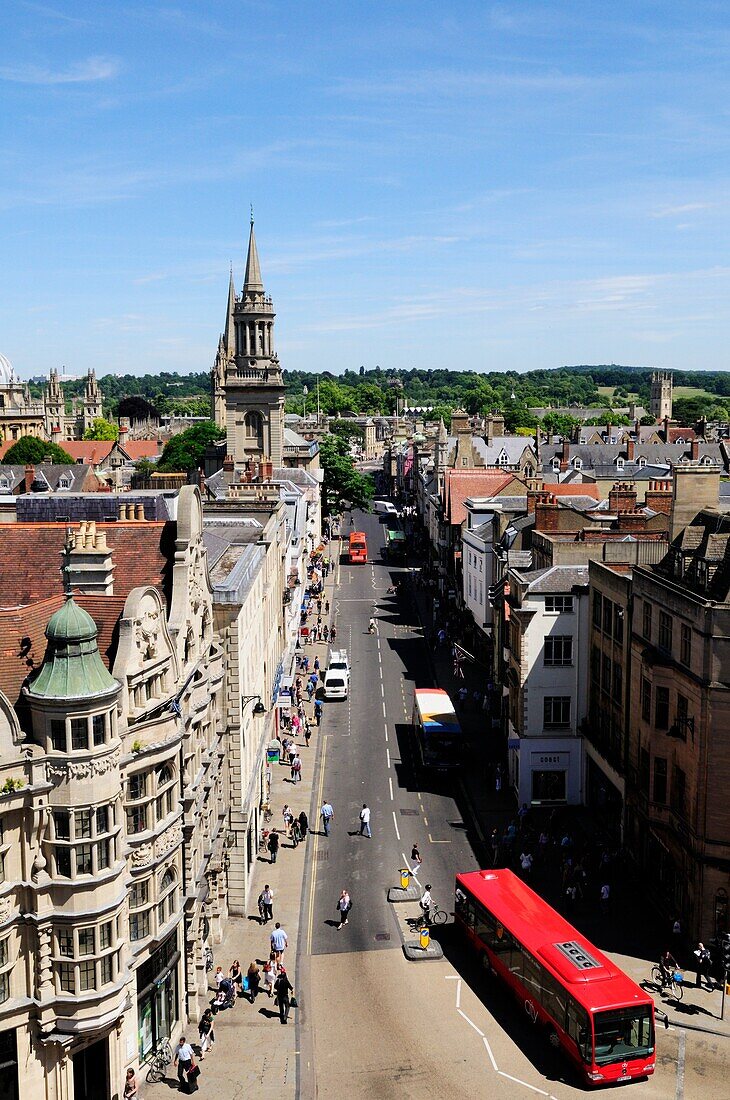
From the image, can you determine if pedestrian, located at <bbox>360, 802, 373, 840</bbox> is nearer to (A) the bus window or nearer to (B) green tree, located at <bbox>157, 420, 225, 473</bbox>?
(A) the bus window

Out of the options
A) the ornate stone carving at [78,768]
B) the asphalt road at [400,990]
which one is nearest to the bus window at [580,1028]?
the asphalt road at [400,990]

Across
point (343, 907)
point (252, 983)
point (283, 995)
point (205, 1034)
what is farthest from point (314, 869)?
point (205, 1034)

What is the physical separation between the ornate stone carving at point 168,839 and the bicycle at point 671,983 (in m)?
17.1

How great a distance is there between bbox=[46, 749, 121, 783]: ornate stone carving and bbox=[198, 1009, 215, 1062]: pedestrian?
9.55 m

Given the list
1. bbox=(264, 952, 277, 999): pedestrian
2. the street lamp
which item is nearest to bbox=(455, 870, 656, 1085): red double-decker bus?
bbox=(264, 952, 277, 999): pedestrian

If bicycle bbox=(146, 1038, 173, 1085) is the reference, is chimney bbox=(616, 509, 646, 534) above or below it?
above

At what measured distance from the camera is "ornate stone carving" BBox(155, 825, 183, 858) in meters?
30.2

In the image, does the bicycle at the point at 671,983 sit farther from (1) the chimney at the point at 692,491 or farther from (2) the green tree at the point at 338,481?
(2) the green tree at the point at 338,481

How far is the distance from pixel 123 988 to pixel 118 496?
742 inches

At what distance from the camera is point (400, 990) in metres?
35.2

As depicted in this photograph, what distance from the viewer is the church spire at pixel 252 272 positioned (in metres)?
112

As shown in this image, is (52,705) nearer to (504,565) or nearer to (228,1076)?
(228,1076)

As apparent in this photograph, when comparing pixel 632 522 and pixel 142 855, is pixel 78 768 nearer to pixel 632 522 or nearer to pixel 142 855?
pixel 142 855

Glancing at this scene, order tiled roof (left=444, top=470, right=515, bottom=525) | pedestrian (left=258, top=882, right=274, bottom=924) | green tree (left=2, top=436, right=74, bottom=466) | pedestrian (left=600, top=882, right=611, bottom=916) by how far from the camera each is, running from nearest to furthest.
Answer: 1. pedestrian (left=258, top=882, right=274, bottom=924)
2. pedestrian (left=600, top=882, right=611, bottom=916)
3. tiled roof (left=444, top=470, right=515, bottom=525)
4. green tree (left=2, top=436, right=74, bottom=466)
